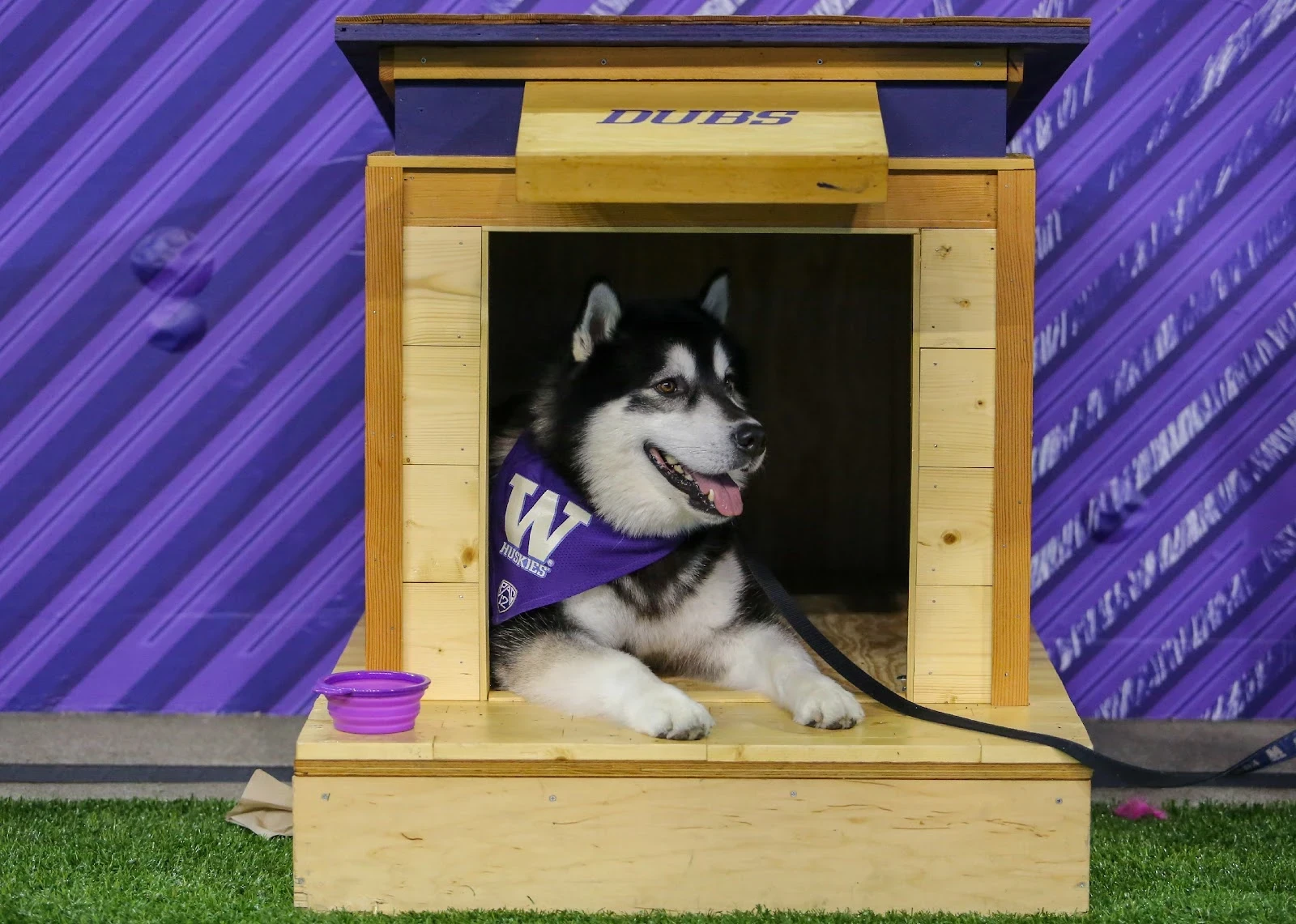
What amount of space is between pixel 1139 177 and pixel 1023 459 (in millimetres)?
1490

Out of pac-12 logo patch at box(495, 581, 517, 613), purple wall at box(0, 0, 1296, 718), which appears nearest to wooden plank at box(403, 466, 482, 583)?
pac-12 logo patch at box(495, 581, 517, 613)

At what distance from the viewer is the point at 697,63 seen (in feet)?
8.57

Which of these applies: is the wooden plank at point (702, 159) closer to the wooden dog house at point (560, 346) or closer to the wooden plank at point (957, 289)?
the wooden dog house at point (560, 346)

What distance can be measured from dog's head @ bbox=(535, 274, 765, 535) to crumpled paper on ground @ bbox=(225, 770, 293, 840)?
39.3 inches

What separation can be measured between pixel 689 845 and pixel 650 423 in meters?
0.87

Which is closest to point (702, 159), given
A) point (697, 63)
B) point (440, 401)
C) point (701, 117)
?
point (701, 117)

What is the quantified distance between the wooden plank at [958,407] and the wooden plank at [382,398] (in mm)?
1016

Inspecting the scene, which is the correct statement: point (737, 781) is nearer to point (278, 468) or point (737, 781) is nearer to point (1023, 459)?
point (1023, 459)

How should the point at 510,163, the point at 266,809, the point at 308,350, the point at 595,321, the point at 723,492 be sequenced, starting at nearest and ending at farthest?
1. the point at 510,163
2. the point at 723,492
3. the point at 595,321
4. the point at 266,809
5. the point at 308,350

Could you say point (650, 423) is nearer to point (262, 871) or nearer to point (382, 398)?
point (382, 398)

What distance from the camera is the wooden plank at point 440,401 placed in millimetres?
2613

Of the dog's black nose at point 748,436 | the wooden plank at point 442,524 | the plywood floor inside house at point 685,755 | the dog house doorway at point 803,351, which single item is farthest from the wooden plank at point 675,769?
the dog house doorway at point 803,351

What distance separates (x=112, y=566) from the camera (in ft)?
12.3

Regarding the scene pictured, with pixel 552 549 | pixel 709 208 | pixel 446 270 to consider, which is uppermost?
pixel 709 208
